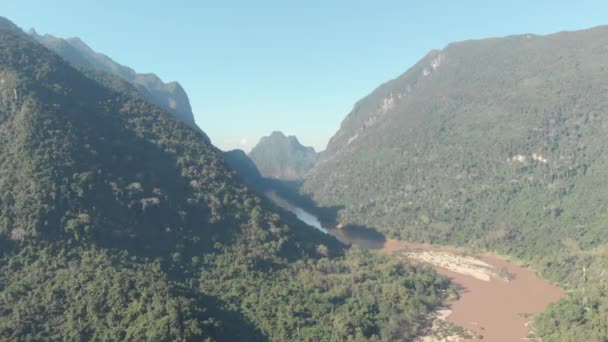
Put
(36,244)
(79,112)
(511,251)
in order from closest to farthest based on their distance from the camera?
(36,244) → (79,112) → (511,251)

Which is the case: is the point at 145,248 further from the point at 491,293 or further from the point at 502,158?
the point at 502,158

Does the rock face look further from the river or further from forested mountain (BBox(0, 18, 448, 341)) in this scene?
forested mountain (BBox(0, 18, 448, 341))

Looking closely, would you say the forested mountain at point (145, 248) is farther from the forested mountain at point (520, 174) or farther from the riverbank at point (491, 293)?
the forested mountain at point (520, 174)

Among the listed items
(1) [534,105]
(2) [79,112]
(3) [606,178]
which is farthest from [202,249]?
(1) [534,105]

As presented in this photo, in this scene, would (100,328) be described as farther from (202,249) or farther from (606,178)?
(606,178)

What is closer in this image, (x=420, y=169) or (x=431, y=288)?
(x=431, y=288)

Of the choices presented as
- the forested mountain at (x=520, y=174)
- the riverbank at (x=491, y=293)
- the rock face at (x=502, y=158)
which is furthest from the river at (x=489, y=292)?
the rock face at (x=502, y=158)
